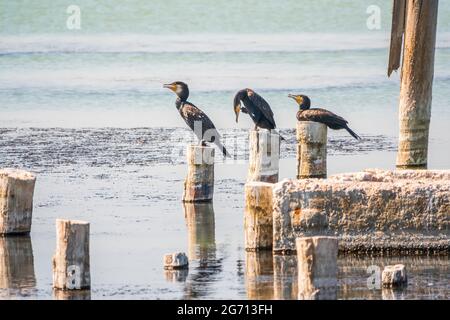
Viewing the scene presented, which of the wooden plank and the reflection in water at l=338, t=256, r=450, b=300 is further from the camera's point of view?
the wooden plank

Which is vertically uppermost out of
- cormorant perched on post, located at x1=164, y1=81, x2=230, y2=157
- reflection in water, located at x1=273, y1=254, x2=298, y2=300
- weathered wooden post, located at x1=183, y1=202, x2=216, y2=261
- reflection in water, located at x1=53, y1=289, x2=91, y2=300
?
cormorant perched on post, located at x1=164, y1=81, x2=230, y2=157

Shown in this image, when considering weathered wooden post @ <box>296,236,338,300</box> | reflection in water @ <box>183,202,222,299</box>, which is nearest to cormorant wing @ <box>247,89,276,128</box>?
reflection in water @ <box>183,202,222,299</box>

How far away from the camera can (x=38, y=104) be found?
99.9 feet

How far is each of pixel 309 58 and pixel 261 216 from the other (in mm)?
25908

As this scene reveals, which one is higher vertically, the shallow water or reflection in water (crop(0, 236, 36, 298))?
the shallow water

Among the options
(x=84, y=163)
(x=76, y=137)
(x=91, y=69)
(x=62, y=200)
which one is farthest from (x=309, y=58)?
(x=62, y=200)

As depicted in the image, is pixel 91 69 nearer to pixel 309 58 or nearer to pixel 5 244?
pixel 309 58

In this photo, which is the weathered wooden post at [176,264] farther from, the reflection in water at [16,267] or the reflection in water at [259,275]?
the reflection in water at [16,267]

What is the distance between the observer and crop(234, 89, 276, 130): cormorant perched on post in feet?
61.0

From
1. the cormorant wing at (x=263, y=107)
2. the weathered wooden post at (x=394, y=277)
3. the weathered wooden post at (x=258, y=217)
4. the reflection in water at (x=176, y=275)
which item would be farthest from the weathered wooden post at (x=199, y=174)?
the weathered wooden post at (x=394, y=277)

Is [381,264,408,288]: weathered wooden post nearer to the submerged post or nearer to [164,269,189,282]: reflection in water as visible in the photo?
[164,269,189,282]: reflection in water

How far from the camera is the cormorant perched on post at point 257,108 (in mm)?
18578

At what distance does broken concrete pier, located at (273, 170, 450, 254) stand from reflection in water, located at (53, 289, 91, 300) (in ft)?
6.97

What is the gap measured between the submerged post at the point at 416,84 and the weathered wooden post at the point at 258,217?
5.29 m
